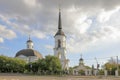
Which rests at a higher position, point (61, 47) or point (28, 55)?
point (61, 47)

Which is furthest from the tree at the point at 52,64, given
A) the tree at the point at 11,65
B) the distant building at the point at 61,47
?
the distant building at the point at 61,47

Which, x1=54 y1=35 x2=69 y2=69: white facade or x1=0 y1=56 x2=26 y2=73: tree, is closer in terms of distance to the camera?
x1=0 y1=56 x2=26 y2=73: tree

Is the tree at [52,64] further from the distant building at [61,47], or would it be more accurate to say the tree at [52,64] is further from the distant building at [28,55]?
the distant building at [28,55]

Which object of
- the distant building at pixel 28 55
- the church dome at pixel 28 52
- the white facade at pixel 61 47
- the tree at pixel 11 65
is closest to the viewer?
the tree at pixel 11 65

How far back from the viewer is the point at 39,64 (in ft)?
317

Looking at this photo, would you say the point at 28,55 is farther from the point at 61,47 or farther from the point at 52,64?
the point at 52,64

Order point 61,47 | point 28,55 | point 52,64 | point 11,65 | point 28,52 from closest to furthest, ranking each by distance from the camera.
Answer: point 11,65 → point 52,64 → point 61,47 → point 28,55 → point 28,52

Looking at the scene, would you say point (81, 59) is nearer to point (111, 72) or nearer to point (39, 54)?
point (39, 54)

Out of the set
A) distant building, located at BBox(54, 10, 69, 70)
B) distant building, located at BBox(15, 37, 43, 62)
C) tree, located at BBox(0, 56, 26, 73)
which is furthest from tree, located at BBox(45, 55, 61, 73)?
distant building, located at BBox(15, 37, 43, 62)

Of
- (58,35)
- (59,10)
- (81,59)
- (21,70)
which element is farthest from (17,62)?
(81,59)

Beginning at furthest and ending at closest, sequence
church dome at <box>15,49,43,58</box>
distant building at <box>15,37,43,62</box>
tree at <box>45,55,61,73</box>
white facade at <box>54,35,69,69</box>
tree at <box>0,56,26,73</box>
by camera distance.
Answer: church dome at <box>15,49,43,58</box> < distant building at <box>15,37,43,62</box> < white facade at <box>54,35,69,69</box> < tree at <box>0,56,26,73</box> < tree at <box>45,55,61,73</box>

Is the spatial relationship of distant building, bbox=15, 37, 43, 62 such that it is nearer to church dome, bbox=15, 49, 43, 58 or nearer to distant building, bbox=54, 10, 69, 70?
church dome, bbox=15, 49, 43, 58

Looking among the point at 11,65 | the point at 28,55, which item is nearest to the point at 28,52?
the point at 28,55

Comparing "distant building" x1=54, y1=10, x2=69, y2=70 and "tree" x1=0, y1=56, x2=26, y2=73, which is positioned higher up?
"distant building" x1=54, y1=10, x2=69, y2=70
